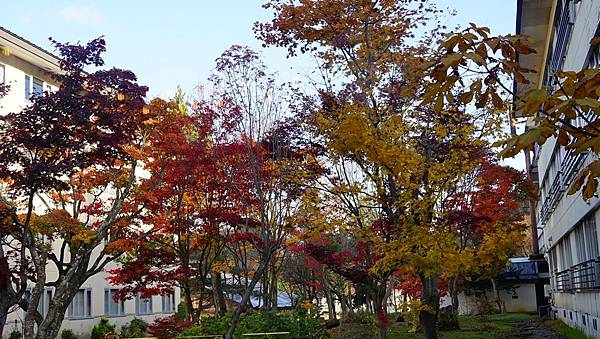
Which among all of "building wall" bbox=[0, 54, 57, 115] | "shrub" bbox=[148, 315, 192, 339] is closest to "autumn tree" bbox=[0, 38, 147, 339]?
"shrub" bbox=[148, 315, 192, 339]

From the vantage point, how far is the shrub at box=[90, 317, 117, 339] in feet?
111

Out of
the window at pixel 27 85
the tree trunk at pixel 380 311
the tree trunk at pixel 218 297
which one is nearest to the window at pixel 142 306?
the window at pixel 27 85

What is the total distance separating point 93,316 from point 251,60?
22.8m

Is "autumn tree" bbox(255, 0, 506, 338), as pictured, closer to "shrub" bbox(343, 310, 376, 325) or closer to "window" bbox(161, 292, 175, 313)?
"shrub" bbox(343, 310, 376, 325)

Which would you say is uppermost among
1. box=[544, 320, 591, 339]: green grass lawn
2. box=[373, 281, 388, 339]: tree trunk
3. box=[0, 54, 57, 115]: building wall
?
box=[0, 54, 57, 115]: building wall

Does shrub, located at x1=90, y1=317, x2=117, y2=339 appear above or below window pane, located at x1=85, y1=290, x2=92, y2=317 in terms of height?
below

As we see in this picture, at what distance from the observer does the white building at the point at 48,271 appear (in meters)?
27.2

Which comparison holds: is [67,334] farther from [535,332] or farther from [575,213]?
[575,213]

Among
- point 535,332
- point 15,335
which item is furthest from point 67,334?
point 535,332

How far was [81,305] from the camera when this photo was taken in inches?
1364

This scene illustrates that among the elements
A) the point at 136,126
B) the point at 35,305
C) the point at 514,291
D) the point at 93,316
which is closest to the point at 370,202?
the point at 136,126

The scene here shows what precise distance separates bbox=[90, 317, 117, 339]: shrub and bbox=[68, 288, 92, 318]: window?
2.77ft

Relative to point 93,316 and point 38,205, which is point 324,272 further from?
point 38,205

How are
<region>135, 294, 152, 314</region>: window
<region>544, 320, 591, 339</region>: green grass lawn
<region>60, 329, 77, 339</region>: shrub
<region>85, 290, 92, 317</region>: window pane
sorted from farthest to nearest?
<region>135, 294, 152, 314</region>: window < <region>85, 290, 92, 317</region>: window pane < <region>60, 329, 77, 339</region>: shrub < <region>544, 320, 591, 339</region>: green grass lawn
